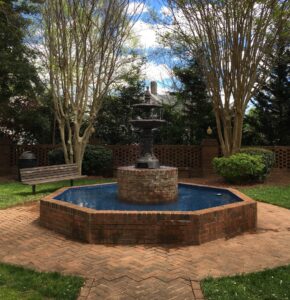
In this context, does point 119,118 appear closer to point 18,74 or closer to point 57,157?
point 57,157

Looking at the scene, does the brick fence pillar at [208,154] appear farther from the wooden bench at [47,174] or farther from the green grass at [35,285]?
the green grass at [35,285]

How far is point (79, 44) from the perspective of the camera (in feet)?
42.9

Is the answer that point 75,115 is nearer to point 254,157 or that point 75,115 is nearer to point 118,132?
point 118,132

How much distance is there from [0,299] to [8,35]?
44.2 ft

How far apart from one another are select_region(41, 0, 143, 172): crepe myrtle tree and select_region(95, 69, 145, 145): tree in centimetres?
458

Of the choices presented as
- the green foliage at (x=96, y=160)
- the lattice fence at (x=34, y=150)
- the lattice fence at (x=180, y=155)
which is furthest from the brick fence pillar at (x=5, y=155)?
the lattice fence at (x=180, y=155)

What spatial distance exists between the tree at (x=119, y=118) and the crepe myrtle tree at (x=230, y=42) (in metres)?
5.61

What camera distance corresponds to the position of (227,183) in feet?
41.5

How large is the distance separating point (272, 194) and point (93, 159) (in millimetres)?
7215

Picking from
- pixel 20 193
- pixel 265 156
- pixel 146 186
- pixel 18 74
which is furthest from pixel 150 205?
pixel 18 74

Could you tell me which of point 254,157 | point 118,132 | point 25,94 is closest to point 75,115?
point 25,94

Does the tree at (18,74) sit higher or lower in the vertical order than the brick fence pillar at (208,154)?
higher

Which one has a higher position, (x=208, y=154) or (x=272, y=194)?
(x=208, y=154)

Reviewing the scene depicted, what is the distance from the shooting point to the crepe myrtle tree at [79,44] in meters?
12.6
